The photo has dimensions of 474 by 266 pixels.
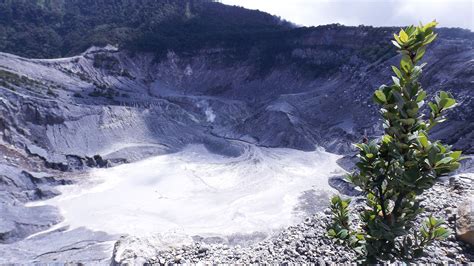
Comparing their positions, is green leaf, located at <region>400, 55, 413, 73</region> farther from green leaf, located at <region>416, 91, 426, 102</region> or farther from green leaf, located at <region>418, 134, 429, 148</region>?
green leaf, located at <region>418, 134, 429, 148</region>

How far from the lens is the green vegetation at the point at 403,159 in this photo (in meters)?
2.88

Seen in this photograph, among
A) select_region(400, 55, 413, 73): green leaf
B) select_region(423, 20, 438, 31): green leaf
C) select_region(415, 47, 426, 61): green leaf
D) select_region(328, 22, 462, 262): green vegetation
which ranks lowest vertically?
select_region(328, 22, 462, 262): green vegetation

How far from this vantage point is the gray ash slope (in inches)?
1136

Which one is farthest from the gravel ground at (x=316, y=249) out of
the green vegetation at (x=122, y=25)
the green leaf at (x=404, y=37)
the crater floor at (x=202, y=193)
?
the green vegetation at (x=122, y=25)

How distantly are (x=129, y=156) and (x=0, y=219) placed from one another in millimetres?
15517

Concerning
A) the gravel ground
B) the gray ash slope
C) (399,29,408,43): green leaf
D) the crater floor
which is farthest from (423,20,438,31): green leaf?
the gray ash slope

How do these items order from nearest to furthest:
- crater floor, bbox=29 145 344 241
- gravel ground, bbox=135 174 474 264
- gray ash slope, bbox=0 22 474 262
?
gravel ground, bbox=135 174 474 264, crater floor, bbox=29 145 344 241, gray ash slope, bbox=0 22 474 262

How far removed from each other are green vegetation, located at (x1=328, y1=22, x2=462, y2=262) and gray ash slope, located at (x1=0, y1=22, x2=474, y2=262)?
18.5 metres

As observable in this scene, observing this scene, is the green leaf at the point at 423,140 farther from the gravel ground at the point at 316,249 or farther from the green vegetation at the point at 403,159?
the gravel ground at the point at 316,249

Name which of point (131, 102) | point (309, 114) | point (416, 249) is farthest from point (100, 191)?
point (416, 249)

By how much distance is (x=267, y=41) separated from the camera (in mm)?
68875

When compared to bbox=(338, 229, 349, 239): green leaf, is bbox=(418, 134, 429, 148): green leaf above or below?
above

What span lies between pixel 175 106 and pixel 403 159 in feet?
166

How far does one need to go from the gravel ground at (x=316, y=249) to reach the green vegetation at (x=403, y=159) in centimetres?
379
